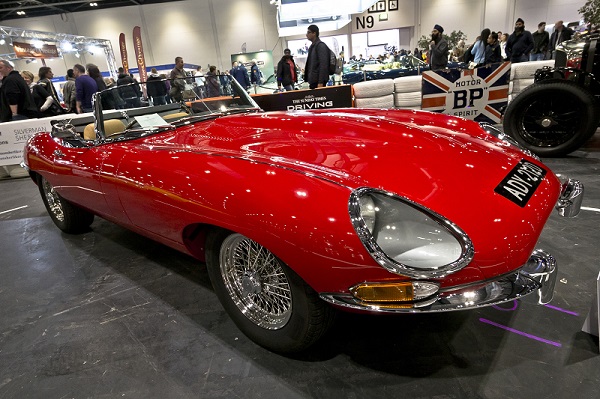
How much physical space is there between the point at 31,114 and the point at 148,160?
6187 mm

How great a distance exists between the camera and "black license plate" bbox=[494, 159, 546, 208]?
1410 millimetres

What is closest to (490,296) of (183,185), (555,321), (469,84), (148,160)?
(555,321)

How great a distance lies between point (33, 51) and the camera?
1655 cm

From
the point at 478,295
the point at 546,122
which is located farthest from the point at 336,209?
the point at 546,122

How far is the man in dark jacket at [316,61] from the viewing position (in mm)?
6215

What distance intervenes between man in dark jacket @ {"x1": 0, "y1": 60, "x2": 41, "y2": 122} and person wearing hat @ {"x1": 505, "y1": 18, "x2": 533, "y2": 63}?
33.8 feet

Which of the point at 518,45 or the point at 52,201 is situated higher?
the point at 518,45

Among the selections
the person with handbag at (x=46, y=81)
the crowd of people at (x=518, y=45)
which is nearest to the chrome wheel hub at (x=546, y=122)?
the crowd of people at (x=518, y=45)

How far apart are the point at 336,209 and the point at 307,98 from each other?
17.3 feet

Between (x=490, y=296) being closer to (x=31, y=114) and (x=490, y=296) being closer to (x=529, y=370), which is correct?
(x=529, y=370)

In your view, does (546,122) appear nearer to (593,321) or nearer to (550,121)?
(550,121)

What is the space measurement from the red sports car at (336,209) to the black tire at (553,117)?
2287 mm

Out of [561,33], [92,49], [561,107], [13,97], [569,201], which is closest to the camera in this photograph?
[569,201]

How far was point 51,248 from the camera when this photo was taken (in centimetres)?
315
